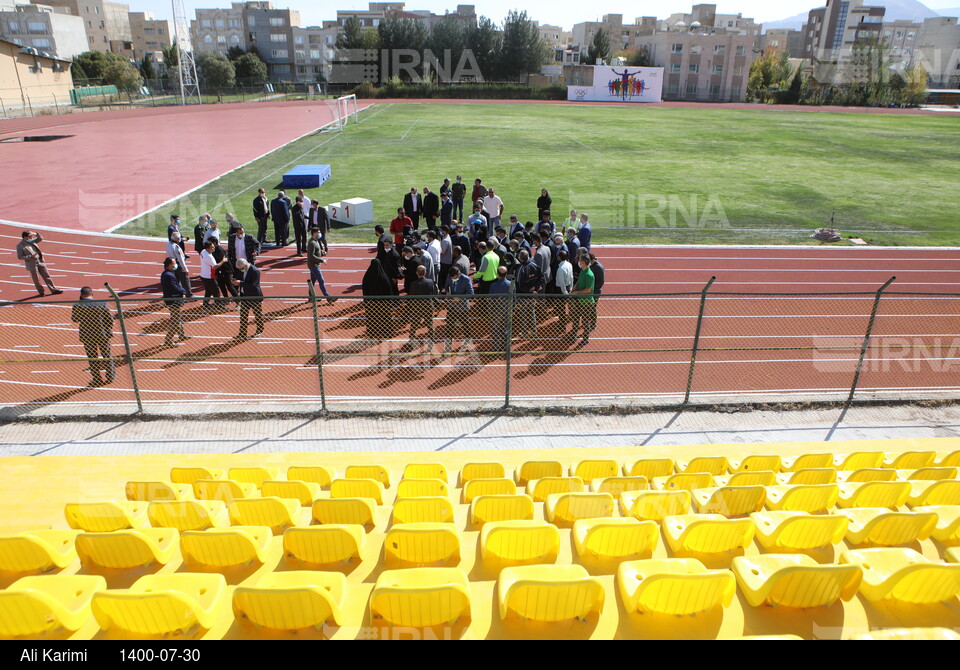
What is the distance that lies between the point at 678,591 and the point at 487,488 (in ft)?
8.46

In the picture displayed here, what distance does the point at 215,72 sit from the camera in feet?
251

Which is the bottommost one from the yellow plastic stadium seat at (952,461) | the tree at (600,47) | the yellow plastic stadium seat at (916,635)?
the yellow plastic stadium seat at (952,461)

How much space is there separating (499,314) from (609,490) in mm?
5169

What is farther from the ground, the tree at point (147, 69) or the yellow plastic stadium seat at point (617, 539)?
the tree at point (147, 69)

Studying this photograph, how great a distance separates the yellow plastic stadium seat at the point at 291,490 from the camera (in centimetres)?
572

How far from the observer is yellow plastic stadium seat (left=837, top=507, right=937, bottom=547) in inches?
173

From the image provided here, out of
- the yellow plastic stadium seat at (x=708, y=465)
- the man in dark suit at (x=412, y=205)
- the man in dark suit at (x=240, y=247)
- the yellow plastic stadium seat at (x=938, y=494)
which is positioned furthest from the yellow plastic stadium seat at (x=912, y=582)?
the man in dark suit at (x=412, y=205)

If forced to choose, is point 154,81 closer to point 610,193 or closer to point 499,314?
point 610,193

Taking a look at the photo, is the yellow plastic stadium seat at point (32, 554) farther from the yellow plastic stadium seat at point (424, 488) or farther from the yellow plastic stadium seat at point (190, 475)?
the yellow plastic stadium seat at point (424, 488)

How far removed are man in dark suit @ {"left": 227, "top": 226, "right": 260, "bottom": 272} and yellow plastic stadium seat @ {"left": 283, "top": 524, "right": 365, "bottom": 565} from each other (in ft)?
30.3

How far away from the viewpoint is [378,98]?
67812mm

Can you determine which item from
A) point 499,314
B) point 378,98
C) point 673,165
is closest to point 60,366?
point 499,314

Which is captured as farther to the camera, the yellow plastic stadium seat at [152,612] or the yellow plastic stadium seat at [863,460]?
the yellow plastic stadium seat at [863,460]

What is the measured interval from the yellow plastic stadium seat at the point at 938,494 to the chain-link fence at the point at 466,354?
372 centimetres
